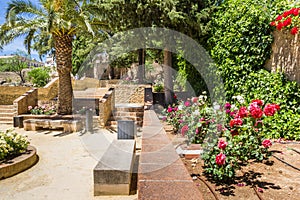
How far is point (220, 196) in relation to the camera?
2.60 metres

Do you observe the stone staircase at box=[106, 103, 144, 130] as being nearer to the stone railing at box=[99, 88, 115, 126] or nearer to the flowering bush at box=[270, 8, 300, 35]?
the stone railing at box=[99, 88, 115, 126]

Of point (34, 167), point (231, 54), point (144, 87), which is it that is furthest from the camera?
point (144, 87)

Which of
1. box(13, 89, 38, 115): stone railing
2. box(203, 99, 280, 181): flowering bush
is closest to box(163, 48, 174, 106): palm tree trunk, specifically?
box(13, 89, 38, 115): stone railing

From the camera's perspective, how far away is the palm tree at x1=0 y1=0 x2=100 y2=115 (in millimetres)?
9273

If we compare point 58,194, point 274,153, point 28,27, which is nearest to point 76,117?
point 28,27

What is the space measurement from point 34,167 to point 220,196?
4384 mm

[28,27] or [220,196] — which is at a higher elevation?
[28,27]

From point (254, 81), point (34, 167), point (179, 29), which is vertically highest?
point (179, 29)

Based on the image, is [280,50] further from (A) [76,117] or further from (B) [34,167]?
(A) [76,117]

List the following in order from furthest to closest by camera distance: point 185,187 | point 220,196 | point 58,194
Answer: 1. point 58,194
2. point 220,196
3. point 185,187

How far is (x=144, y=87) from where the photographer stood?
14672mm

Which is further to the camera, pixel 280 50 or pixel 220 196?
pixel 280 50

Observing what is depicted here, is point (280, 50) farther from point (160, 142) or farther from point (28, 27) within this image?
point (28, 27)

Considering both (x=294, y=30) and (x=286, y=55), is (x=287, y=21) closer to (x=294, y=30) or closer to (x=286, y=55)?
(x=294, y=30)
